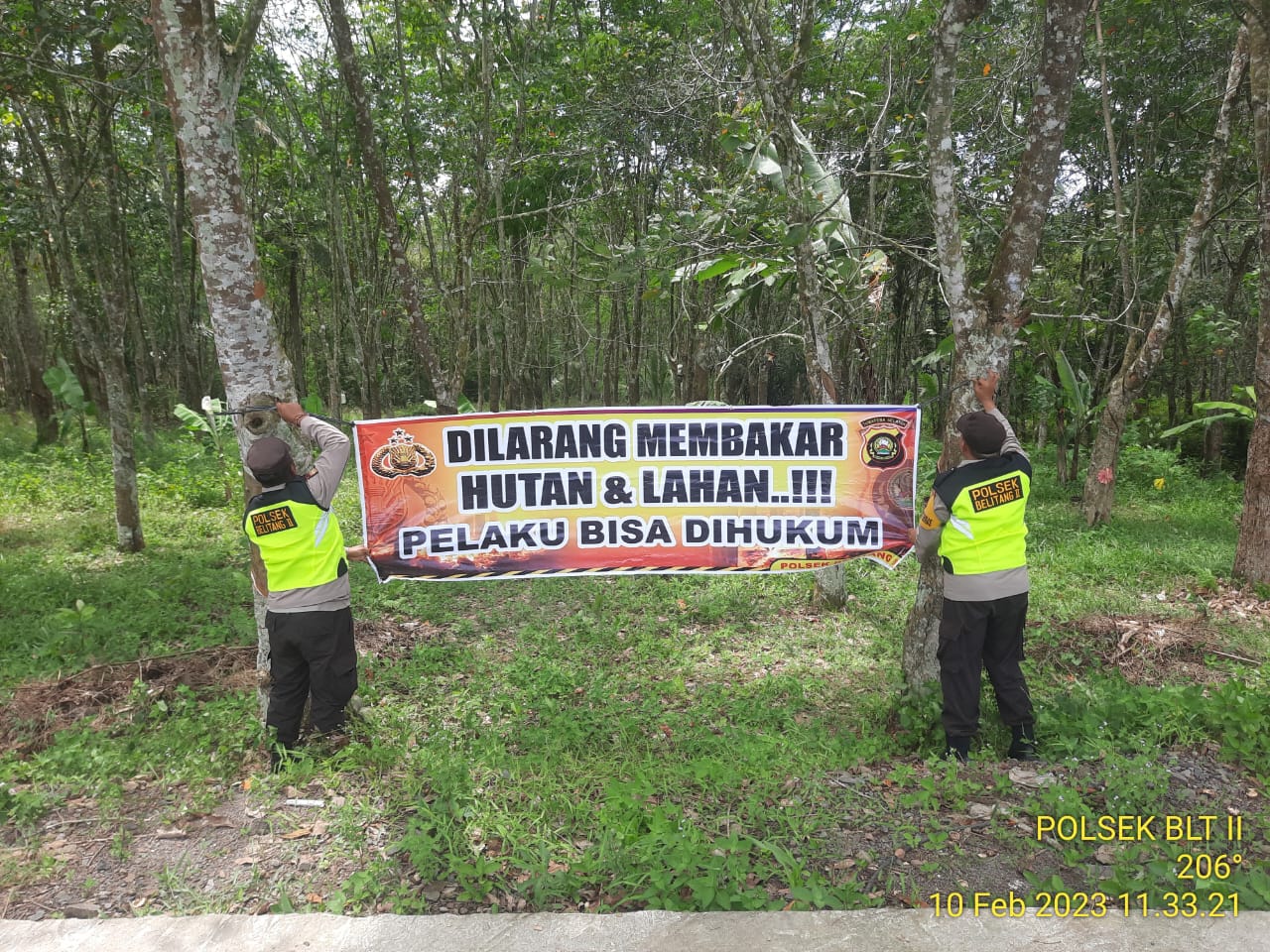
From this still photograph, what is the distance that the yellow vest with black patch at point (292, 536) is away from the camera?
12.0 feet

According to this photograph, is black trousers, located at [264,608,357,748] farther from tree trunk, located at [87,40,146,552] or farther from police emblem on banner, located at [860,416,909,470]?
tree trunk, located at [87,40,146,552]

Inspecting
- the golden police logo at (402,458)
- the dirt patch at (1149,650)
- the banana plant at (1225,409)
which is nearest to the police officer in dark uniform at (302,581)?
the golden police logo at (402,458)

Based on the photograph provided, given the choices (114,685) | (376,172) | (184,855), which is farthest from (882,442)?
(376,172)

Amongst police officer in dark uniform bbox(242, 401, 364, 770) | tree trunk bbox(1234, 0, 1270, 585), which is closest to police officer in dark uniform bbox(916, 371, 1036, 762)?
police officer in dark uniform bbox(242, 401, 364, 770)

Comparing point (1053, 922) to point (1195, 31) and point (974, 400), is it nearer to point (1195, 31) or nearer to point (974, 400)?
point (974, 400)

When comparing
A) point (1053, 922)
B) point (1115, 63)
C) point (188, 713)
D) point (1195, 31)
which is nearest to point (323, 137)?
point (188, 713)

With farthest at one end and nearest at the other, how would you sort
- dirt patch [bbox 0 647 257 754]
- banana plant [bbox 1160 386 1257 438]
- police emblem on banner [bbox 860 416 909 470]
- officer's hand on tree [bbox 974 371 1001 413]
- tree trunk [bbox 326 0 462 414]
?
banana plant [bbox 1160 386 1257 438] < tree trunk [bbox 326 0 462 414] < police emblem on banner [bbox 860 416 909 470] < dirt patch [bbox 0 647 257 754] < officer's hand on tree [bbox 974 371 1001 413]

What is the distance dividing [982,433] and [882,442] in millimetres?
900

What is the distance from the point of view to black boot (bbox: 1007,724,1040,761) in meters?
3.74

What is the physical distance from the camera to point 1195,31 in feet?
31.2

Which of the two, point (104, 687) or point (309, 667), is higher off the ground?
point (309, 667)

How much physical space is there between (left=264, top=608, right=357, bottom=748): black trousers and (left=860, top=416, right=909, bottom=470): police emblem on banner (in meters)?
3.05

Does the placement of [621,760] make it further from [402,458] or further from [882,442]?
[882,442]

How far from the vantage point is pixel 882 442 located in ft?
14.6
